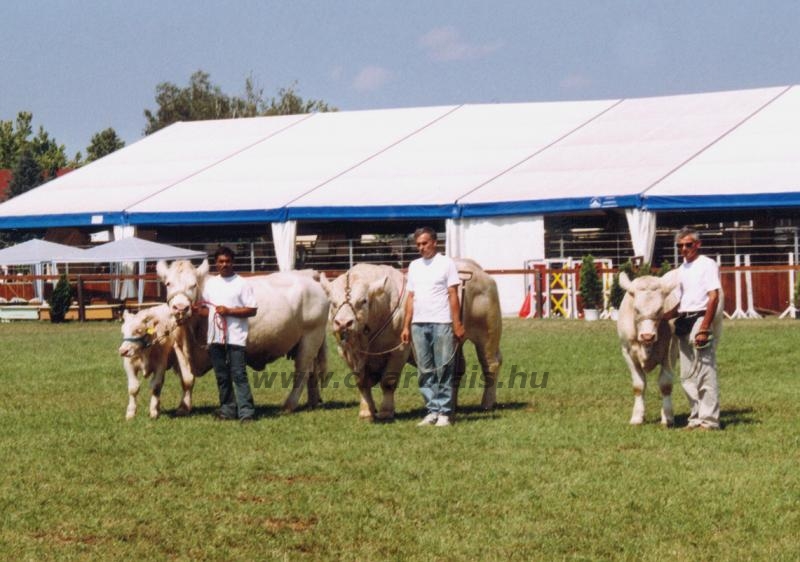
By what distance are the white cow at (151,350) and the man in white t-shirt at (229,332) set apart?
1.90 ft

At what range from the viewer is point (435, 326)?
46.1 feet

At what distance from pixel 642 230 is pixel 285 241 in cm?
1038

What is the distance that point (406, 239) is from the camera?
4447 centimetres

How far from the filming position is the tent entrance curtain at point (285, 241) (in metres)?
39.9

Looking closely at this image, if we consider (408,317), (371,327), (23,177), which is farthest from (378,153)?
(23,177)

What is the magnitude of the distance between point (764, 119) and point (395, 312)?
2617 centimetres

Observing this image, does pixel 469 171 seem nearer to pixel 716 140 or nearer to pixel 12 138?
pixel 716 140

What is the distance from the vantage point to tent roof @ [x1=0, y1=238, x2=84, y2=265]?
41531 mm

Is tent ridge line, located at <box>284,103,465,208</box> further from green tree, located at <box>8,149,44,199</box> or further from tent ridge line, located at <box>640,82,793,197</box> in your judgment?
green tree, located at <box>8,149,44,199</box>

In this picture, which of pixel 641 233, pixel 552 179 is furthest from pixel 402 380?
pixel 552 179

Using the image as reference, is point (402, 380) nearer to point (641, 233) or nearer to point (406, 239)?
point (641, 233)

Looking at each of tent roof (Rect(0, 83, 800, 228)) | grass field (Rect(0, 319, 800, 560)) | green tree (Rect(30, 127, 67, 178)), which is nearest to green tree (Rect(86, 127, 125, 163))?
green tree (Rect(30, 127, 67, 178))

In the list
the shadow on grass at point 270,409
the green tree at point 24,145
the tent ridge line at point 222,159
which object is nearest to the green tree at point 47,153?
the green tree at point 24,145

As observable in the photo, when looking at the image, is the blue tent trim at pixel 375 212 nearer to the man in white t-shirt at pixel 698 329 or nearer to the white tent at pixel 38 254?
the white tent at pixel 38 254
